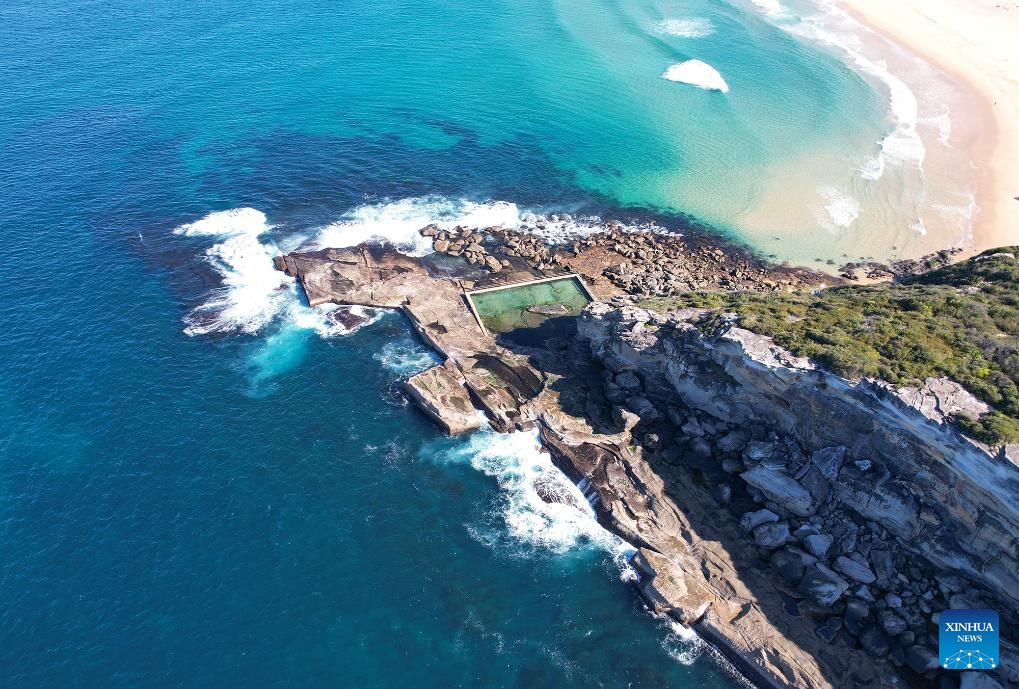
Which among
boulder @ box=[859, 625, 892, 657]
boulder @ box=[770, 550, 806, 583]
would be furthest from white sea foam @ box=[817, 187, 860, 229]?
boulder @ box=[859, 625, 892, 657]

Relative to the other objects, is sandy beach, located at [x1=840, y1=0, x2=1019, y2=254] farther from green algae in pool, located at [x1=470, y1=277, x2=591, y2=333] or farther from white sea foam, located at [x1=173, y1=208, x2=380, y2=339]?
white sea foam, located at [x1=173, y1=208, x2=380, y2=339]

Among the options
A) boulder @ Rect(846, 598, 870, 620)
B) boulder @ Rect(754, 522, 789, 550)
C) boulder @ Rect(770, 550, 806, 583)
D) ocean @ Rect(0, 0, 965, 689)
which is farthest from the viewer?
boulder @ Rect(754, 522, 789, 550)

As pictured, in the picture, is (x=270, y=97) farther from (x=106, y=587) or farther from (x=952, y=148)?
(x=952, y=148)

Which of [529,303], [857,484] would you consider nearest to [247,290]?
[529,303]

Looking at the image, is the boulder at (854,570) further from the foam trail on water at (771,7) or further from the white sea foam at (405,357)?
the foam trail on water at (771,7)

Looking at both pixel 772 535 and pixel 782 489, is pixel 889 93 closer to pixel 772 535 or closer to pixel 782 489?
pixel 782 489

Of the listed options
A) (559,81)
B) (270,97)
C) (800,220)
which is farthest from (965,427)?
(270,97)
